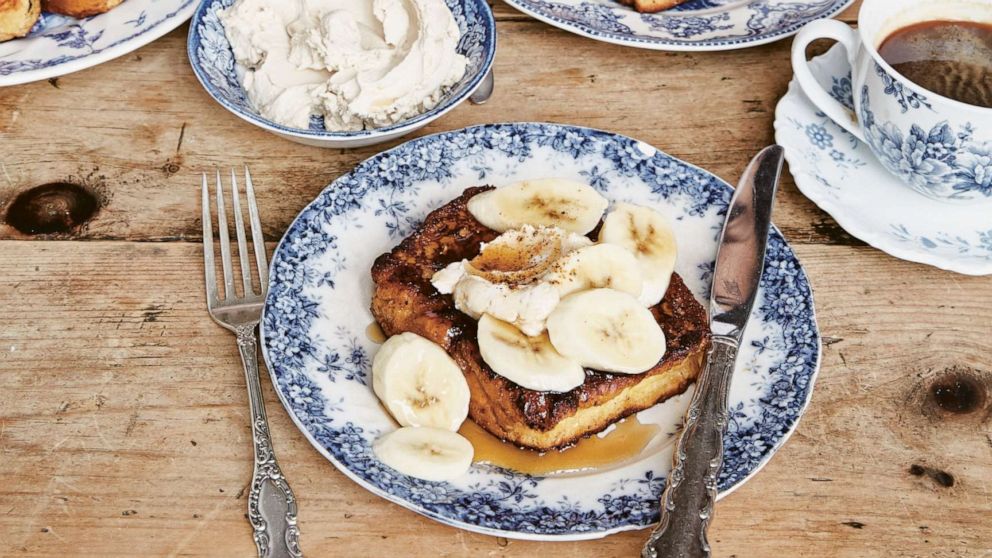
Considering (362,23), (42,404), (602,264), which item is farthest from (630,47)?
(42,404)

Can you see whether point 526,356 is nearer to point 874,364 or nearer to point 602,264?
point 602,264

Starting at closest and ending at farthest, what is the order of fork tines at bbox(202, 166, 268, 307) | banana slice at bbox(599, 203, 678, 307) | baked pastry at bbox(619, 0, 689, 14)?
banana slice at bbox(599, 203, 678, 307) → fork tines at bbox(202, 166, 268, 307) → baked pastry at bbox(619, 0, 689, 14)

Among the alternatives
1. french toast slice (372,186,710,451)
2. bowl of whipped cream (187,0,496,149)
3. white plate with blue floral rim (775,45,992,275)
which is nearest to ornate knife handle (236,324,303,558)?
french toast slice (372,186,710,451)

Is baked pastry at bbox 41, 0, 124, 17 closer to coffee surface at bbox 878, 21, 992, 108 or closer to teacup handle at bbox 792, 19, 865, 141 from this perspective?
teacup handle at bbox 792, 19, 865, 141

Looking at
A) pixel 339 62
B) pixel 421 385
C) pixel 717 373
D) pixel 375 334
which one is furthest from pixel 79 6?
pixel 717 373

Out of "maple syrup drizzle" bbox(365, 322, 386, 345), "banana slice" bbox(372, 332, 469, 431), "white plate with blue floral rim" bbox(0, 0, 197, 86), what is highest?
"white plate with blue floral rim" bbox(0, 0, 197, 86)

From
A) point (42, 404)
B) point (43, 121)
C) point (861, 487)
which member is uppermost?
point (43, 121)
